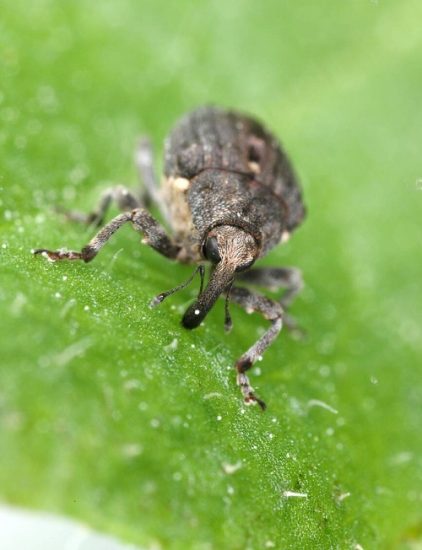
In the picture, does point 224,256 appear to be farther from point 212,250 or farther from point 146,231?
point 146,231

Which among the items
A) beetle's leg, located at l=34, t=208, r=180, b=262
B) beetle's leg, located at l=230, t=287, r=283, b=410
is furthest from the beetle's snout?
beetle's leg, located at l=34, t=208, r=180, b=262

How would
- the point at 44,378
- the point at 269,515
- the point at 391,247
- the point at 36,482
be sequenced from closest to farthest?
the point at 36,482
the point at 44,378
the point at 269,515
the point at 391,247

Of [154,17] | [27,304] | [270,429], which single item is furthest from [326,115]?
[27,304]

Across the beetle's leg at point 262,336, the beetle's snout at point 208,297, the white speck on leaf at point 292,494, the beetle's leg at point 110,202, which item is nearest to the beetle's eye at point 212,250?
the beetle's snout at point 208,297

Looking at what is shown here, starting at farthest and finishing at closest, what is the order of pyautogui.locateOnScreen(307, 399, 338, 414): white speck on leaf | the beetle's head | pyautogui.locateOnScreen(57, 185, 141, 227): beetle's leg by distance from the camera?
pyautogui.locateOnScreen(57, 185, 141, 227): beetle's leg < pyautogui.locateOnScreen(307, 399, 338, 414): white speck on leaf < the beetle's head

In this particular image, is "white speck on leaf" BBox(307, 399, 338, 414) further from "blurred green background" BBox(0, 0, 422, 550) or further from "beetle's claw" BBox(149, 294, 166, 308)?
"beetle's claw" BBox(149, 294, 166, 308)

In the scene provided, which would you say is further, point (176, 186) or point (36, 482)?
point (176, 186)

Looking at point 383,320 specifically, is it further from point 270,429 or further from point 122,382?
point 122,382

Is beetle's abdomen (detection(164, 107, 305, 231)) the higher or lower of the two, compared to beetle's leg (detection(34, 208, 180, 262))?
higher
